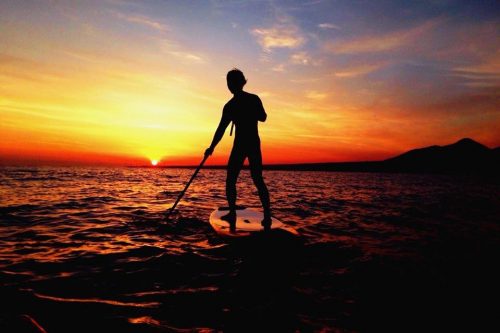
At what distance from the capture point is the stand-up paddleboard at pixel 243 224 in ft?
18.5

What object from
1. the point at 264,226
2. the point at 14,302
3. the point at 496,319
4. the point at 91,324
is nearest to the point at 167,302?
the point at 91,324

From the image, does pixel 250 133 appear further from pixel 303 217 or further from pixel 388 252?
pixel 303 217

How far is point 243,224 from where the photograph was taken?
Answer: 20.6ft

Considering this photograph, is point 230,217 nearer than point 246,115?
No

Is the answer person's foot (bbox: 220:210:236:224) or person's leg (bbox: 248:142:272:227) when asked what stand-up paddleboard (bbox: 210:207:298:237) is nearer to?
person's foot (bbox: 220:210:236:224)

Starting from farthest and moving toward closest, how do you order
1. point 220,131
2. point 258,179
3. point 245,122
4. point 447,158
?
point 447,158 < point 220,131 < point 245,122 < point 258,179

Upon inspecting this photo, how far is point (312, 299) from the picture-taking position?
356 centimetres

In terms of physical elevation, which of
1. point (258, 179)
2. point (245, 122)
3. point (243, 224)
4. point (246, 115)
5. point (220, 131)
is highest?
point (246, 115)

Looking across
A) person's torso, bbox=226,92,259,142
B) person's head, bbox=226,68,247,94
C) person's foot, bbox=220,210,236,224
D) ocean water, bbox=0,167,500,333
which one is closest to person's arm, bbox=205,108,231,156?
person's torso, bbox=226,92,259,142

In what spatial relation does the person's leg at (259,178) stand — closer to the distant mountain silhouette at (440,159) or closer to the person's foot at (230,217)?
the person's foot at (230,217)

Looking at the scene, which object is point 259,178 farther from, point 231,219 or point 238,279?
point 238,279

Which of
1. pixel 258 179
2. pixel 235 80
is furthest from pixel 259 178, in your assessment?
pixel 235 80

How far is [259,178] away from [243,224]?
3.48ft

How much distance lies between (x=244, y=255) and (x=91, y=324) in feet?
9.06
